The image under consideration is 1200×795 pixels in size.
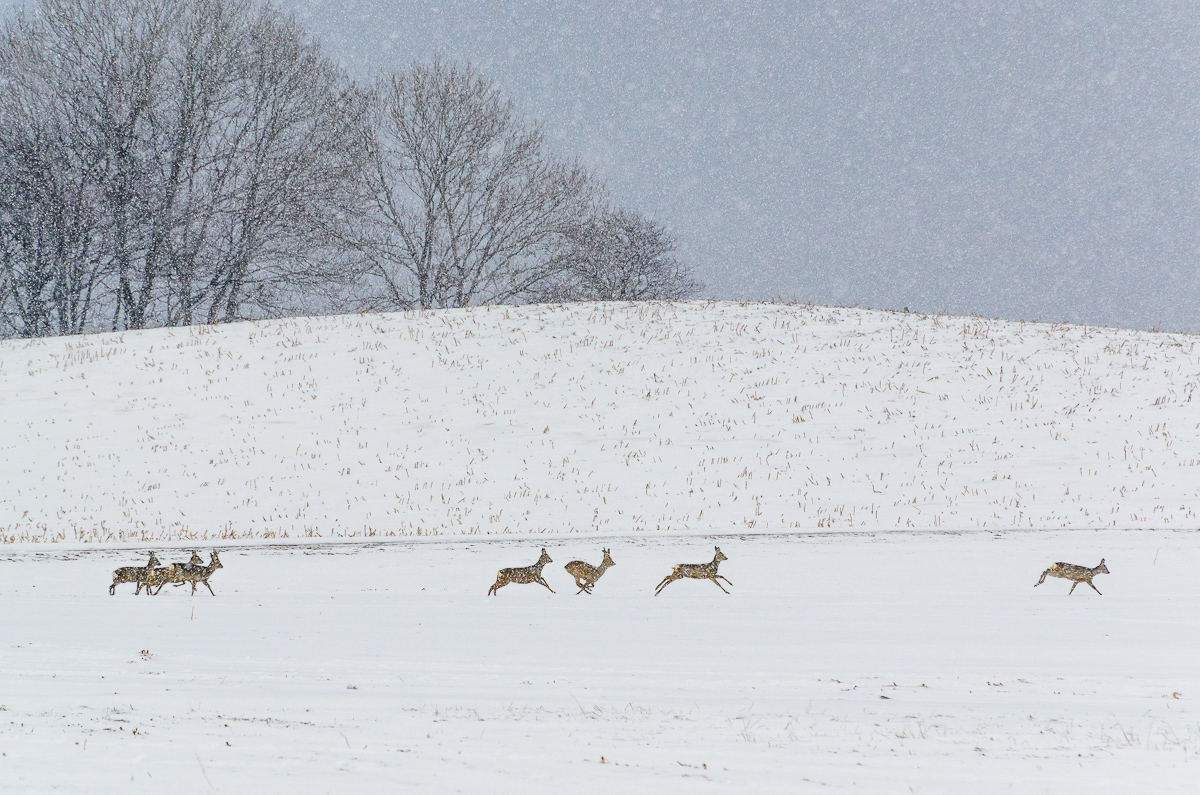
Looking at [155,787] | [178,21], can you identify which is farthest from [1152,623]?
[178,21]

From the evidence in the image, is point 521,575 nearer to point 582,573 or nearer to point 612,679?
point 582,573

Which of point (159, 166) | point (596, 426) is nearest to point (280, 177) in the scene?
point (159, 166)

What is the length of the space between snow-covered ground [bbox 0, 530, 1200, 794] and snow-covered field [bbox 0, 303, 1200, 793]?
36 millimetres

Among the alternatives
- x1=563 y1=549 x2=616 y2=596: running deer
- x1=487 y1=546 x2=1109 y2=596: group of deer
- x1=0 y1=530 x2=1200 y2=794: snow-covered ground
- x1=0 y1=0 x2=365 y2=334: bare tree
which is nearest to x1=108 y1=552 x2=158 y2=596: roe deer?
x1=0 y1=530 x2=1200 y2=794: snow-covered ground

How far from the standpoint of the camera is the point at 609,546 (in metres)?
12.0

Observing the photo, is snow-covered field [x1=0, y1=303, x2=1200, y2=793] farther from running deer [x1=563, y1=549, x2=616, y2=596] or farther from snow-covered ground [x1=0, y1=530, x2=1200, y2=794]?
running deer [x1=563, y1=549, x2=616, y2=596]

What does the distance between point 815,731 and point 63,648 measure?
5461 mm

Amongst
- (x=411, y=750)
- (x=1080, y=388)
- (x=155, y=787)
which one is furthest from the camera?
(x=1080, y=388)

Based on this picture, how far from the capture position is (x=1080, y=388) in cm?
2044

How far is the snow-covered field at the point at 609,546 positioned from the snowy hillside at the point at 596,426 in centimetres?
11

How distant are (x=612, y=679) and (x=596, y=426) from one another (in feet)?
44.2

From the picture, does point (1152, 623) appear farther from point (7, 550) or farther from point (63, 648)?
point (7, 550)

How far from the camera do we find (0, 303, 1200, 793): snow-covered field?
457 centimetres

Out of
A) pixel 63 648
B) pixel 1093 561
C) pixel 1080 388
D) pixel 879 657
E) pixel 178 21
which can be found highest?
pixel 178 21
